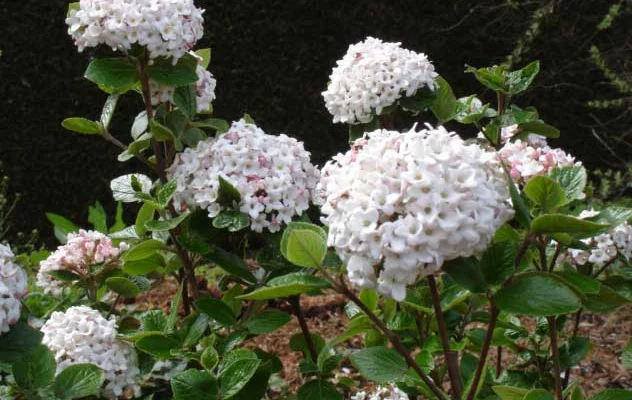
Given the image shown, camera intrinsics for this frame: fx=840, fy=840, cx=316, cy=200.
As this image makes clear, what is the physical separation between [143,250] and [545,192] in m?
0.91

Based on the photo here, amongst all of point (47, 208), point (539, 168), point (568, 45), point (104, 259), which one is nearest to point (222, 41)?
point (47, 208)

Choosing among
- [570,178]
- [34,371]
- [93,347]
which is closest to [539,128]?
[570,178]

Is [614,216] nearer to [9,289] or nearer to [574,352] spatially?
[574,352]

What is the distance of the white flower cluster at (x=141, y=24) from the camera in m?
1.66

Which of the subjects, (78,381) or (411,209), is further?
(78,381)

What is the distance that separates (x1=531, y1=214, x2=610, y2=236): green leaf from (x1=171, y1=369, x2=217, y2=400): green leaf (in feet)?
2.15

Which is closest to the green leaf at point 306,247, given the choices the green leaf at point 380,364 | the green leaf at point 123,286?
the green leaf at point 380,364

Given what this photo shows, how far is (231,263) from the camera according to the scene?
5.73 feet

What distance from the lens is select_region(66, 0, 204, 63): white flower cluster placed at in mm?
1664

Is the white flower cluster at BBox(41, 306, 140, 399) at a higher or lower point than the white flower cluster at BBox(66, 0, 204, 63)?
lower

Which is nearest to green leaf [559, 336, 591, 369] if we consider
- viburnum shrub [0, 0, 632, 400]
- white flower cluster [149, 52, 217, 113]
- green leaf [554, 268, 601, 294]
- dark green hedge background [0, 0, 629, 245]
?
viburnum shrub [0, 0, 632, 400]

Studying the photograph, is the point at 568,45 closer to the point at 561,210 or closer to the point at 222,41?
the point at 222,41

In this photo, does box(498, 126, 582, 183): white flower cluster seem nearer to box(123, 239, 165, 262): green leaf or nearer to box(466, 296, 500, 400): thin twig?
box(466, 296, 500, 400): thin twig

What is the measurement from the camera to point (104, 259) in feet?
7.00
